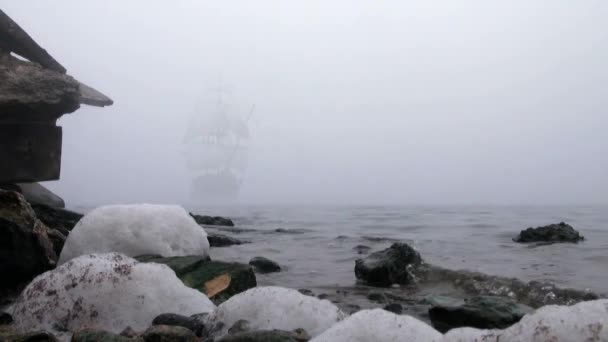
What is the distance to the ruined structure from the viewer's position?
8312 millimetres

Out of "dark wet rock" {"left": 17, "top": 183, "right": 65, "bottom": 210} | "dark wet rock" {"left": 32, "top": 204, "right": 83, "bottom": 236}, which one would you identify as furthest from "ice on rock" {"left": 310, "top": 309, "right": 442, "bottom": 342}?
"dark wet rock" {"left": 17, "top": 183, "right": 65, "bottom": 210}

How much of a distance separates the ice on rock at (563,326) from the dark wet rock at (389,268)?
3556mm

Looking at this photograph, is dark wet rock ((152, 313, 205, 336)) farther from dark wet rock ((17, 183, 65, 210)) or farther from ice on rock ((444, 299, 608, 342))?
dark wet rock ((17, 183, 65, 210))

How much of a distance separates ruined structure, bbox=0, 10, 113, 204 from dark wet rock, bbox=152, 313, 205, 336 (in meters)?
6.12

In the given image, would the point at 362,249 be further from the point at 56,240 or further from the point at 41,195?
the point at 41,195

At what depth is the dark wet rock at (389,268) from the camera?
20.4 ft

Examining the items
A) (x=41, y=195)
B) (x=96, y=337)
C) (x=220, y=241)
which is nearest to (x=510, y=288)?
(x=96, y=337)

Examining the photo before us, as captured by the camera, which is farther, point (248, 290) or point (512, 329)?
point (248, 290)

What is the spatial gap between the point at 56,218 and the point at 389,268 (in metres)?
5.64

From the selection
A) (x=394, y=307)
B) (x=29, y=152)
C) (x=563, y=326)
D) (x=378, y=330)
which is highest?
(x=29, y=152)

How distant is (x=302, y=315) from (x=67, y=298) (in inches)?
63.1

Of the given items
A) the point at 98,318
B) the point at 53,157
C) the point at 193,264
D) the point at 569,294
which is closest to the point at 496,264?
the point at 569,294

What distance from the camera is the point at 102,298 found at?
3.59 m

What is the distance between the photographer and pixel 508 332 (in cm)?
260
